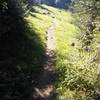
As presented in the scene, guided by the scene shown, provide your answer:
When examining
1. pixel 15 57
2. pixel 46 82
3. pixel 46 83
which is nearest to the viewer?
pixel 46 83

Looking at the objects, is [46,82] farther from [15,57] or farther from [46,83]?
[15,57]

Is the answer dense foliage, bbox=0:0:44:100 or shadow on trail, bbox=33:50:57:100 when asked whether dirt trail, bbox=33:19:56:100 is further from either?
dense foliage, bbox=0:0:44:100

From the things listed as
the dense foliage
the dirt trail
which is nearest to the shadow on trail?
the dirt trail

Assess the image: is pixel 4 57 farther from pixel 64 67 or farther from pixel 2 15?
pixel 64 67

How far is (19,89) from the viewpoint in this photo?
53.0 feet

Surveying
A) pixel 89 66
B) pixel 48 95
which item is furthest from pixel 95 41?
pixel 48 95

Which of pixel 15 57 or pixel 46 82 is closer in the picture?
pixel 46 82

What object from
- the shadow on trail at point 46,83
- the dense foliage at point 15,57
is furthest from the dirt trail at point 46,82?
the dense foliage at point 15,57

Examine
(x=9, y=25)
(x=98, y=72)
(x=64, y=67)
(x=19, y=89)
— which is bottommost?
(x=98, y=72)

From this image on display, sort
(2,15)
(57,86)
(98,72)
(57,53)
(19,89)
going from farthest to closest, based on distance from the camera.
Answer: (57,53), (2,15), (57,86), (19,89), (98,72)

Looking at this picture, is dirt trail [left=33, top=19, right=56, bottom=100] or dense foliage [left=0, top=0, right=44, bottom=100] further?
dirt trail [left=33, top=19, right=56, bottom=100]

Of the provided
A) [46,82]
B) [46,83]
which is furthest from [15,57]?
[46,83]

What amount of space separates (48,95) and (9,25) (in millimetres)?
7578

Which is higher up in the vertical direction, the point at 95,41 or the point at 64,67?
the point at 64,67
